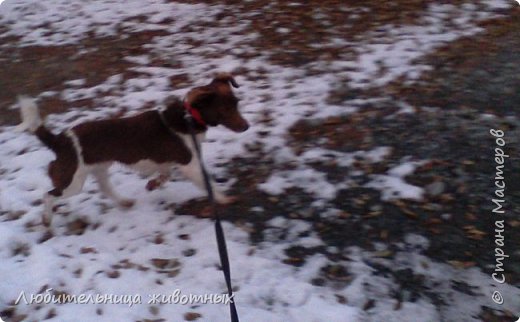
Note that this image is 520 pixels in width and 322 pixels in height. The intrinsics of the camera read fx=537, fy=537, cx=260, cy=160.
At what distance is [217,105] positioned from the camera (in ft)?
14.3

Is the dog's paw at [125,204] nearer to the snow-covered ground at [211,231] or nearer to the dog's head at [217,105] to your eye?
the snow-covered ground at [211,231]

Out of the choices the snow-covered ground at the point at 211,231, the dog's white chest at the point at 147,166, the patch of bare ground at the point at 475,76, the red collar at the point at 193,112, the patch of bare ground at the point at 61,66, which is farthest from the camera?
the patch of bare ground at the point at 61,66

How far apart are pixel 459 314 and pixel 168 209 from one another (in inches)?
100

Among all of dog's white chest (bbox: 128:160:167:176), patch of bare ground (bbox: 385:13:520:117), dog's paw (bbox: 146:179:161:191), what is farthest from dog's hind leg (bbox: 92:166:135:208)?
patch of bare ground (bbox: 385:13:520:117)

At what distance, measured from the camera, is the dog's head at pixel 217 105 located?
431 centimetres

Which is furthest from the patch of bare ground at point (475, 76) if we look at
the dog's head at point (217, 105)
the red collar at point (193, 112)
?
the red collar at point (193, 112)

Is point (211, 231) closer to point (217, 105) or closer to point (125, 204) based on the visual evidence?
point (125, 204)

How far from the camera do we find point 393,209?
436 cm

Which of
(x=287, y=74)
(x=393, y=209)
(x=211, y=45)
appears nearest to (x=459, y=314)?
(x=393, y=209)

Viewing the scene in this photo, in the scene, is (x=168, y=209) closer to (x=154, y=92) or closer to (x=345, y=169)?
(x=345, y=169)

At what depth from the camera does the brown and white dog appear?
438cm

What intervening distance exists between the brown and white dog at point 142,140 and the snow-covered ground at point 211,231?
41 cm

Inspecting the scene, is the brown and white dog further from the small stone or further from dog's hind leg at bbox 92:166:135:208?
the small stone

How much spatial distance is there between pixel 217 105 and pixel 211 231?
3.41ft
